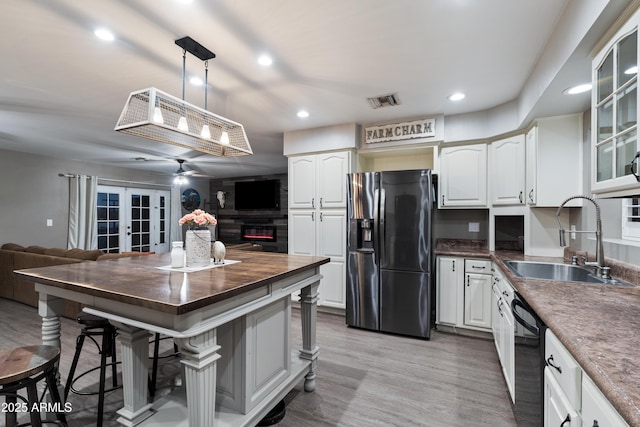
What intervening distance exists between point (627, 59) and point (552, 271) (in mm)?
1646

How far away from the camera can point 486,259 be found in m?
3.09

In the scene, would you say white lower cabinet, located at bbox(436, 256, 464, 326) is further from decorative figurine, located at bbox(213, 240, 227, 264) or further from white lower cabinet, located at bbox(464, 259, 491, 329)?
decorative figurine, located at bbox(213, 240, 227, 264)

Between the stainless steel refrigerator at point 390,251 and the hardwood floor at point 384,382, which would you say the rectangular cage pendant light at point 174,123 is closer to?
the stainless steel refrigerator at point 390,251

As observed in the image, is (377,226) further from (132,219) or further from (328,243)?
(132,219)

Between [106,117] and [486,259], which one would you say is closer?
[486,259]

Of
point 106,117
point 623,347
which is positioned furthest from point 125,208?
point 623,347

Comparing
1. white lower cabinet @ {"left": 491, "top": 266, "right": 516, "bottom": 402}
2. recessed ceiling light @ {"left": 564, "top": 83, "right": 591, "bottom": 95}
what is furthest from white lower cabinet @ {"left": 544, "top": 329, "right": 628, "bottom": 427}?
recessed ceiling light @ {"left": 564, "top": 83, "right": 591, "bottom": 95}

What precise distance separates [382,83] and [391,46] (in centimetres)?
58

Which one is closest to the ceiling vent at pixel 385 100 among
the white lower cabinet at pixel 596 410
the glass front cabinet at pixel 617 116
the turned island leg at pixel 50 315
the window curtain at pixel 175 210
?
the glass front cabinet at pixel 617 116

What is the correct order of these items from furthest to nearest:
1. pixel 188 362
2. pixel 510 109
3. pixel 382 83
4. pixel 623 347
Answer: pixel 510 109 → pixel 382 83 → pixel 188 362 → pixel 623 347

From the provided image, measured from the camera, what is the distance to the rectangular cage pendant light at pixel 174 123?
6.17 ft

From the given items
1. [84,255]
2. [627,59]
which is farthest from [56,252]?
[627,59]

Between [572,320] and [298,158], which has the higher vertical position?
[298,158]

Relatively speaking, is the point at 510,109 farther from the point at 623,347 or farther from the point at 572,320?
the point at 623,347
